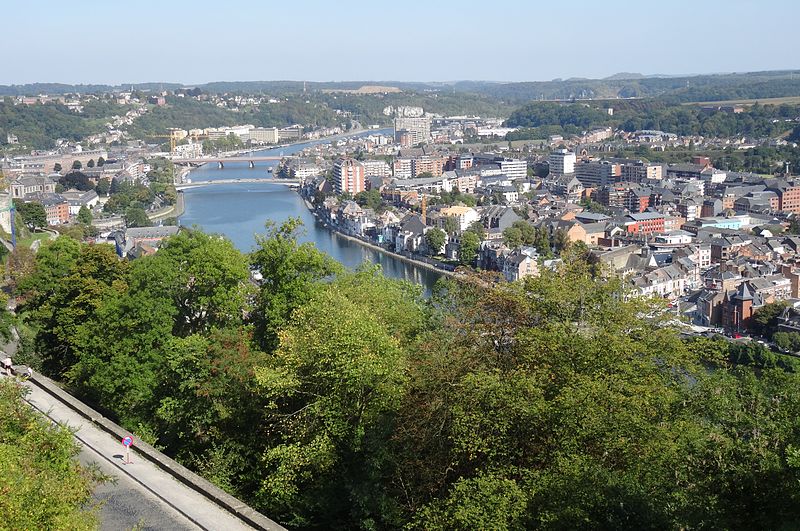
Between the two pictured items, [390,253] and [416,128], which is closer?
[390,253]

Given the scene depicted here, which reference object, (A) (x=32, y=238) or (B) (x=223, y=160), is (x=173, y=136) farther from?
(A) (x=32, y=238)

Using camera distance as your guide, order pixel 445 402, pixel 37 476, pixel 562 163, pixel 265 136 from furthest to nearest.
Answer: pixel 265 136 → pixel 562 163 → pixel 445 402 → pixel 37 476

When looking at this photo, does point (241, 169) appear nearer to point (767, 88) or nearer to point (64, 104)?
point (64, 104)

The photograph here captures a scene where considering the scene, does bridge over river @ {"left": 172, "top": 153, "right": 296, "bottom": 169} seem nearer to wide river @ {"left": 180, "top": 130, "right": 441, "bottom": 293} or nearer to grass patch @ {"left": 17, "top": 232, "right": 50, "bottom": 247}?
wide river @ {"left": 180, "top": 130, "right": 441, "bottom": 293}

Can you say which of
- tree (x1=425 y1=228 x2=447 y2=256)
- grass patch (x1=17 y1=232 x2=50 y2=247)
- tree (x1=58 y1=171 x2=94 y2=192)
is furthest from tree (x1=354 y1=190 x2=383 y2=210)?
grass patch (x1=17 y1=232 x2=50 y2=247)

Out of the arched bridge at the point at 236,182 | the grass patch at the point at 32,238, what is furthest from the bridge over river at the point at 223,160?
the grass patch at the point at 32,238

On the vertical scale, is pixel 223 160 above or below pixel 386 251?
above

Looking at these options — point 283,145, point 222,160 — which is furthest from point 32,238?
point 283,145

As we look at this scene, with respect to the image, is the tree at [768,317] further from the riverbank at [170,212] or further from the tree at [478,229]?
the riverbank at [170,212]
